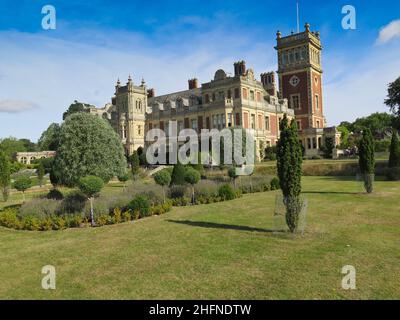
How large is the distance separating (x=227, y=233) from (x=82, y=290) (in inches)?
212

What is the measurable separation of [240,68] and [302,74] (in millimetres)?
9467

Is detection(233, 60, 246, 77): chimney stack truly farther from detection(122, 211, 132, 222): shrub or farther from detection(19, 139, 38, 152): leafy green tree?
detection(19, 139, 38, 152): leafy green tree

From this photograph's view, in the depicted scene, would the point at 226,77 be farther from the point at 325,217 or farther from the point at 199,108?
the point at 325,217

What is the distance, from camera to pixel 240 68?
45188 mm

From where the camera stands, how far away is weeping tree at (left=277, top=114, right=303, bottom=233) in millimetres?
11039

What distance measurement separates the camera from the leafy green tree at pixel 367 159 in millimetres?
18609

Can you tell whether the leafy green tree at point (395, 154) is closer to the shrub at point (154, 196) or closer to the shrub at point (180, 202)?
the shrub at point (180, 202)

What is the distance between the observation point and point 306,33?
46.8 metres

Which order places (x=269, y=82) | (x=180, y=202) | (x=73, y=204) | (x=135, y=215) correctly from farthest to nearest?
(x=269, y=82), (x=180, y=202), (x=73, y=204), (x=135, y=215)

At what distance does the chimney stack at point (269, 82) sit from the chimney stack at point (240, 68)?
8.71m

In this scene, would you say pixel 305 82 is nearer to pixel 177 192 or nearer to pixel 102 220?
pixel 177 192

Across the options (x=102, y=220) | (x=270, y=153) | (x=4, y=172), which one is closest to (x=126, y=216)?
(x=102, y=220)
